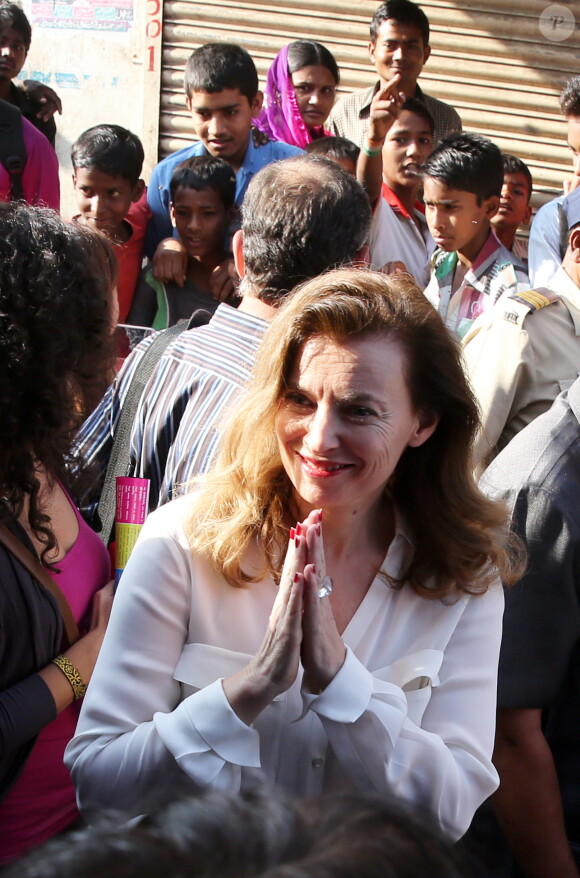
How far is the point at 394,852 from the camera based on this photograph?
606 millimetres

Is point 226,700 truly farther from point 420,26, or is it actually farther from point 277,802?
point 420,26

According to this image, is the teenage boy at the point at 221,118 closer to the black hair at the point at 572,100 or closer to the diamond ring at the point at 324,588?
the black hair at the point at 572,100

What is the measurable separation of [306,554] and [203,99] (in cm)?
375

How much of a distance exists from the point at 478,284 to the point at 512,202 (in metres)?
2.08

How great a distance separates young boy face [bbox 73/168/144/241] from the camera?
4.42 meters

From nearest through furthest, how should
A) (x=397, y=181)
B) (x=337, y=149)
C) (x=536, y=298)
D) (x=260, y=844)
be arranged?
(x=260, y=844) → (x=536, y=298) → (x=337, y=149) → (x=397, y=181)

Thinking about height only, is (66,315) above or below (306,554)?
above

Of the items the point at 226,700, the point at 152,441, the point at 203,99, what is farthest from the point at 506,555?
the point at 203,99

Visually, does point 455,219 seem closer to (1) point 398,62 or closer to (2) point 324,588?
(1) point 398,62

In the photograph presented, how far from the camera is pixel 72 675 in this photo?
181cm

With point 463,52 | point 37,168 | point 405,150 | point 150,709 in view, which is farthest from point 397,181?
point 150,709

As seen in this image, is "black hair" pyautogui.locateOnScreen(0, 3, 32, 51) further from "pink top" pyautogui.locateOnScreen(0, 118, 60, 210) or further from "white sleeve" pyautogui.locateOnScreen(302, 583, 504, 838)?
"white sleeve" pyautogui.locateOnScreen(302, 583, 504, 838)

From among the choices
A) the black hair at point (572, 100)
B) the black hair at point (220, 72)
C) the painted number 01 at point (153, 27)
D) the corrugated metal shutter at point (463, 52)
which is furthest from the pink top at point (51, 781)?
the painted number 01 at point (153, 27)

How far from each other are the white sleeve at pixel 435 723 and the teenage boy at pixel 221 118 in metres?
3.29
